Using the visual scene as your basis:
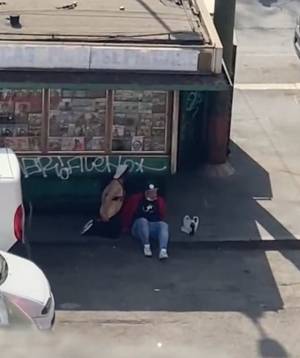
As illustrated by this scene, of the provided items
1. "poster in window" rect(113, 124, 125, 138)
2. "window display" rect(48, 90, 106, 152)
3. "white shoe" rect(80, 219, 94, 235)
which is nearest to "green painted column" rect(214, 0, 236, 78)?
"poster in window" rect(113, 124, 125, 138)

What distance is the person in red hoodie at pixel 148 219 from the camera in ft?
35.5

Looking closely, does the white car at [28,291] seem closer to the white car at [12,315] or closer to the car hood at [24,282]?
the car hood at [24,282]

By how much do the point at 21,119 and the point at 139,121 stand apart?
1539 millimetres

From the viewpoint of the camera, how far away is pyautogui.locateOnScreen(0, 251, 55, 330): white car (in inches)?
296

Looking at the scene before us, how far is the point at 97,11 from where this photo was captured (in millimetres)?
12305

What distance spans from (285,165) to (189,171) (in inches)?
63.9

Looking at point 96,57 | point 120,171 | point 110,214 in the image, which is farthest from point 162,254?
point 96,57

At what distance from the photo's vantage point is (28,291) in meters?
7.70

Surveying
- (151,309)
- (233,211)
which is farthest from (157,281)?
(233,211)

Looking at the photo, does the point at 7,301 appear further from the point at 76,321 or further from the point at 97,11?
the point at 97,11

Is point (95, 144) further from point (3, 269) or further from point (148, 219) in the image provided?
point (3, 269)

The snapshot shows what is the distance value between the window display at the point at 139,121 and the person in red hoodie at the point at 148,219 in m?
0.87

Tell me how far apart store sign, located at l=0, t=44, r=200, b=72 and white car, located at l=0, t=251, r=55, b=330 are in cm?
325

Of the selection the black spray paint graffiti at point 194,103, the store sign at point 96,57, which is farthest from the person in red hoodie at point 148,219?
the black spray paint graffiti at point 194,103
